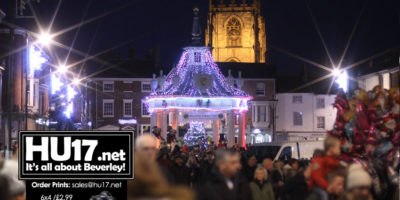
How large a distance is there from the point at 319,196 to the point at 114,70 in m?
71.8

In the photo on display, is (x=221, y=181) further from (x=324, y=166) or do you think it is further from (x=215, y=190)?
(x=324, y=166)

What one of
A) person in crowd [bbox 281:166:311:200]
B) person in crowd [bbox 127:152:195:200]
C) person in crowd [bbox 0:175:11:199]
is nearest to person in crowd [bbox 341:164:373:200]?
person in crowd [bbox 281:166:311:200]

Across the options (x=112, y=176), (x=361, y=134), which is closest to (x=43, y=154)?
(x=112, y=176)

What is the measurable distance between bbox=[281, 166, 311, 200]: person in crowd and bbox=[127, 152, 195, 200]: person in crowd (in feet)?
17.3

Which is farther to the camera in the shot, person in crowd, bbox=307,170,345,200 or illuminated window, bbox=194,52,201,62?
illuminated window, bbox=194,52,201,62

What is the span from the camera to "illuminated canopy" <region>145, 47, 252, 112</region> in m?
43.8

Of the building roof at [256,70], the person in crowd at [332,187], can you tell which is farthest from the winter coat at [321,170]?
the building roof at [256,70]

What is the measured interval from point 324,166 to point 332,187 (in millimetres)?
596

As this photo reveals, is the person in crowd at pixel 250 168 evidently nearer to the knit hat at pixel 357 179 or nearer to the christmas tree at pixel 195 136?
the knit hat at pixel 357 179

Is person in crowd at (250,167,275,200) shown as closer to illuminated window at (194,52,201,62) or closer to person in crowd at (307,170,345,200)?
person in crowd at (307,170,345,200)

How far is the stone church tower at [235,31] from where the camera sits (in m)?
137

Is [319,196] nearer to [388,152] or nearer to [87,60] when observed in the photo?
[388,152]

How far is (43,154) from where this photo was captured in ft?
25.2

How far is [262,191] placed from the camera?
1171 cm
